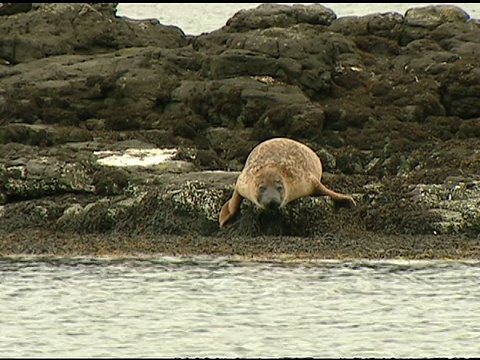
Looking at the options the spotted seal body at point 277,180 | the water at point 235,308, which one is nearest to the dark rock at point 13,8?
the spotted seal body at point 277,180

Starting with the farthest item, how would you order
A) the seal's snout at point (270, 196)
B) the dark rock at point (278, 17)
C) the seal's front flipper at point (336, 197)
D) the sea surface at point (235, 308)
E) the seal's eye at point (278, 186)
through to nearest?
the dark rock at point (278, 17)
the seal's front flipper at point (336, 197)
the seal's eye at point (278, 186)
the seal's snout at point (270, 196)
the sea surface at point (235, 308)

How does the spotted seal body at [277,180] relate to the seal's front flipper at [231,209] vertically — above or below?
above

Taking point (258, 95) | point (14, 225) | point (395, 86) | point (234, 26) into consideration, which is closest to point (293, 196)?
point (14, 225)

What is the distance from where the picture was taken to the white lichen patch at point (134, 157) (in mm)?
18219

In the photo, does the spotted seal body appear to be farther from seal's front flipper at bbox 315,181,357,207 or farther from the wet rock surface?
the wet rock surface

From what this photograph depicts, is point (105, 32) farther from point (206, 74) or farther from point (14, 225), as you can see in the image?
point (14, 225)

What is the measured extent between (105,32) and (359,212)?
33.8 feet

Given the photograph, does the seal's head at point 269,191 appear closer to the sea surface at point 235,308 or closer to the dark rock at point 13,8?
the sea surface at point 235,308

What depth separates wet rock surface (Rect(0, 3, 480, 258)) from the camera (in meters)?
16.3

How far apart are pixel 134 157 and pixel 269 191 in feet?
10.00

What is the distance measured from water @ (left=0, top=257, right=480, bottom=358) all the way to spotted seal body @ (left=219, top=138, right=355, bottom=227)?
1.24m

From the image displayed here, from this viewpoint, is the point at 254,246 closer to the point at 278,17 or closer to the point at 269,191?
the point at 269,191

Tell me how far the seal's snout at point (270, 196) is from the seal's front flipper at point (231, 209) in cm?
32

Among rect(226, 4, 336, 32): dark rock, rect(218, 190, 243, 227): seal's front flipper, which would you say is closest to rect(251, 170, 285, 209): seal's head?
rect(218, 190, 243, 227): seal's front flipper
